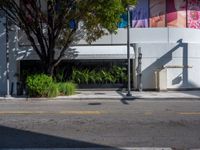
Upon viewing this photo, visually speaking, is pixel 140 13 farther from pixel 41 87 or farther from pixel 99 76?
pixel 41 87

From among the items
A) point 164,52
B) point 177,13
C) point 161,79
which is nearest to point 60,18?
point 161,79

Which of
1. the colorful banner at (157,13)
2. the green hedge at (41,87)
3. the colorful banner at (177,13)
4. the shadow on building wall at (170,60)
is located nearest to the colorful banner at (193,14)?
the colorful banner at (177,13)

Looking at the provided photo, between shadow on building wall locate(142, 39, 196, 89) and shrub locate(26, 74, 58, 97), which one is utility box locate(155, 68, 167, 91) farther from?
shrub locate(26, 74, 58, 97)

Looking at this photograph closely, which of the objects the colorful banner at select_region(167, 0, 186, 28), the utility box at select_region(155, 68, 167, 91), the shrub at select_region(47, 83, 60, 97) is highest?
the colorful banner at select_region(167, 0, 186, 28)

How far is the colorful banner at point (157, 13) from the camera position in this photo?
105ft

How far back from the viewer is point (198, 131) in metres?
12.3

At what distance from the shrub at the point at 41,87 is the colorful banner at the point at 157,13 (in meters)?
9.46

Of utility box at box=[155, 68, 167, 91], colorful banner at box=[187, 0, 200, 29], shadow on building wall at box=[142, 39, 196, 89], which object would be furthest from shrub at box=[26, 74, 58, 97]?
colorful banner at box=[187, 0, 200, 29]

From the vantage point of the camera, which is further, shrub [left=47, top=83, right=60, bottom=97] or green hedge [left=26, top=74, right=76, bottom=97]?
A: shrub [left=47, top=83, right=60, bottom=97]

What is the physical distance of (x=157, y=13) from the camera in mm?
32094

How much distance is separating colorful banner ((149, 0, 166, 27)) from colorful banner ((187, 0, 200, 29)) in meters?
1.66

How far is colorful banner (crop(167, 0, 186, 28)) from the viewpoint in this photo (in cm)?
3212

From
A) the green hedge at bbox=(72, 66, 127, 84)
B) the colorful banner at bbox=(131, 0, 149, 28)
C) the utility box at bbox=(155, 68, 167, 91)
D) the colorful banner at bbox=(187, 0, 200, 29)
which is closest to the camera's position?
the utility box at bbox=(155, 68, 167, 91)

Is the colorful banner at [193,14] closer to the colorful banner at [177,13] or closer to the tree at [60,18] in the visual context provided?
the colorful banner at [177,13]
